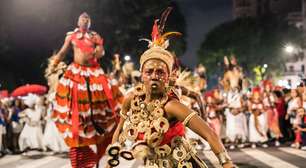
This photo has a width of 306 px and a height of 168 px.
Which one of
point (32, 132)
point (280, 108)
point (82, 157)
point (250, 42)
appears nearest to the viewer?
point (82, 157)

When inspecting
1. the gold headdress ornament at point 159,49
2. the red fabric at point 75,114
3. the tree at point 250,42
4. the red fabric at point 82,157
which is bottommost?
the red fabric at point 82,157

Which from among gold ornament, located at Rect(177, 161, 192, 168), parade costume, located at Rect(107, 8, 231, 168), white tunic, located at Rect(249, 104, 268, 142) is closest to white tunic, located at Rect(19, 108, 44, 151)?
white tunic, located at Rect(249, 104, 268, 142)

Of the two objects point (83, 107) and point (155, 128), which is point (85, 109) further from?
point (155, 128)

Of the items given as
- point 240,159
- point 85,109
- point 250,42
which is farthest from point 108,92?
point 250,42

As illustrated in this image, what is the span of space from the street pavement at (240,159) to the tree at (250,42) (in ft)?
152

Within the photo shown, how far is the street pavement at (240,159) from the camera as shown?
1013 centimetres

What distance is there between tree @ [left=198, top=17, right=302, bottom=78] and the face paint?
55.0 m

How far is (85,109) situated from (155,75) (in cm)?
334

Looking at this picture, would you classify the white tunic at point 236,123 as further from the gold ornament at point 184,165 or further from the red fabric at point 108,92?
the gold ornament at point 184,165

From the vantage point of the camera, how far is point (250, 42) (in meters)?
60.9

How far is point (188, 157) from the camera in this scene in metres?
4.27

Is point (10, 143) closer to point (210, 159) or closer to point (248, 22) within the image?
point (210, 159)

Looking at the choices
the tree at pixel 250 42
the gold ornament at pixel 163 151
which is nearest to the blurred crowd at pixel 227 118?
the gold ornament at pixel 163 151

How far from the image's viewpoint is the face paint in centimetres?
429
